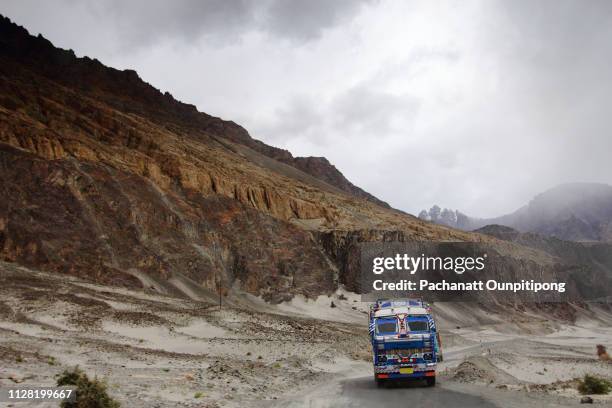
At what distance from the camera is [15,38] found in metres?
153

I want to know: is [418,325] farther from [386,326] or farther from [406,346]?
[386,326]

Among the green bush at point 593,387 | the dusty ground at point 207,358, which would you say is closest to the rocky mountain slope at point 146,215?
the dusty ground at point 207,358

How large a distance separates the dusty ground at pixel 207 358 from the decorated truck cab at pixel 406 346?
761mm

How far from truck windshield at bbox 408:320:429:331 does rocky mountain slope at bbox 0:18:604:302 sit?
46.2 meters

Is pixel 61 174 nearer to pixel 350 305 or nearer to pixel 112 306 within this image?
pixel 112 306

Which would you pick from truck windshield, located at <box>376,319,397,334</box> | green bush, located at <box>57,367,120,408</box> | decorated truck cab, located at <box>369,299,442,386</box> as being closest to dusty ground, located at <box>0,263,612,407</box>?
decorated truck cab, located at <box>369,299,442,386</box>

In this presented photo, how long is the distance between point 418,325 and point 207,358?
13.1 meters

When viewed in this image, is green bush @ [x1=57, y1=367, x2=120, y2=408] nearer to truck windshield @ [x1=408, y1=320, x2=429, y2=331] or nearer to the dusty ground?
the dusty ground

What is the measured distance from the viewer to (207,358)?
95.0 feet

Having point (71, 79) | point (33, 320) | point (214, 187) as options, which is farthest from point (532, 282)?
point (71, 79)

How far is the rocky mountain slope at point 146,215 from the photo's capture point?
63.2 meters

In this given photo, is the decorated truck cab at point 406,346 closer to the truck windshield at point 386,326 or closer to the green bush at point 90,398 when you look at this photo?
the truck windshield at point 386,326

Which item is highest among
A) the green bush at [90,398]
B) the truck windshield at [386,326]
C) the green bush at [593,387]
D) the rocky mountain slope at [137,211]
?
the rocky mountain slope at [137,211]

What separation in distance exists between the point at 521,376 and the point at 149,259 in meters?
49.0
